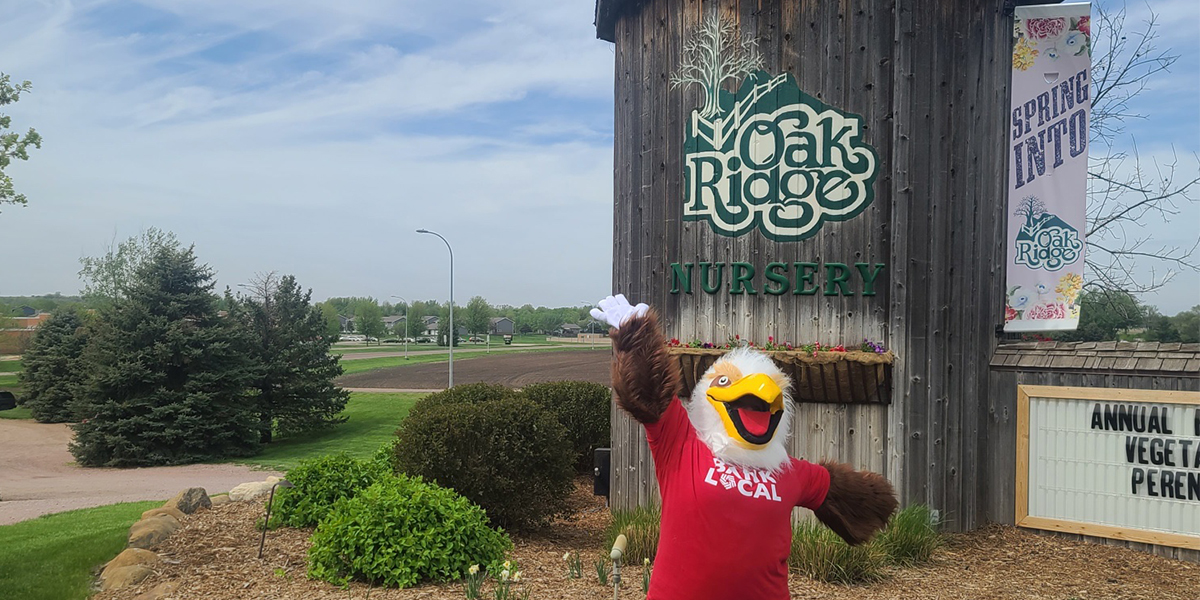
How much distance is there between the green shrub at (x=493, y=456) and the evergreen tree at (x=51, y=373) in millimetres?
21580

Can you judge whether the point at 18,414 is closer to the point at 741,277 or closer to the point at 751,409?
the point at 741,277

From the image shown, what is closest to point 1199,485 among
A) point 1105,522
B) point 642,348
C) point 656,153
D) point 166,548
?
point 1105,522

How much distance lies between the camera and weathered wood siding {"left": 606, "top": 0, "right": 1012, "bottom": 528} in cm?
711

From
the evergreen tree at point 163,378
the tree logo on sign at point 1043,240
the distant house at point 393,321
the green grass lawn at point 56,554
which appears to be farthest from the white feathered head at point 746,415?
the distant house at point 393,321

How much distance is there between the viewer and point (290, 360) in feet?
68.0

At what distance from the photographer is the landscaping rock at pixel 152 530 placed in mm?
7137

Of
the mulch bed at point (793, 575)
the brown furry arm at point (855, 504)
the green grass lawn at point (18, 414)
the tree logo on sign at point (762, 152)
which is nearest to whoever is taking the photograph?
the brown furry arm at point (855, 504)

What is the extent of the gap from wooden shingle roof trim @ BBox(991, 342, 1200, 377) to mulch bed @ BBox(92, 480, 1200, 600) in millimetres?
1480

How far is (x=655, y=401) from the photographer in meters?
3.74

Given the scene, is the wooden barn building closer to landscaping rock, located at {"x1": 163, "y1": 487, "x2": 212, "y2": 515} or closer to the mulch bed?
the mulch bed

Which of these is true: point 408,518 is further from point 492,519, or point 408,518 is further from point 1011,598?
point 1011,598

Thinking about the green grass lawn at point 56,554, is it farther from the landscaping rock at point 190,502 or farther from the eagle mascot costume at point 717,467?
the eagle mascot costume at point 717,467

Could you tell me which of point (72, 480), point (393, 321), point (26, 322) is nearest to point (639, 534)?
point (72, 480)

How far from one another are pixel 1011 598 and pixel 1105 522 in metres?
2.25
